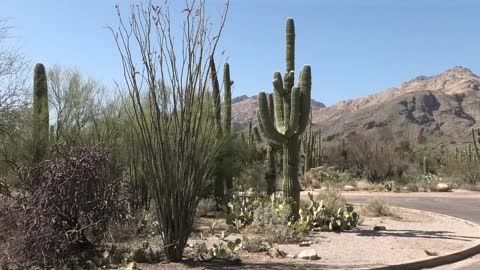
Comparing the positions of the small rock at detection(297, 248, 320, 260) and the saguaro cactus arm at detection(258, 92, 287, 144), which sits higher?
the saguaro cactus arm at detection(258, 92, 287, 144)

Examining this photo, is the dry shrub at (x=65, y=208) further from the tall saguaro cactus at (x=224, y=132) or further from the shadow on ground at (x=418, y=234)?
the tall saguaro cactus at (x=224, y=132)

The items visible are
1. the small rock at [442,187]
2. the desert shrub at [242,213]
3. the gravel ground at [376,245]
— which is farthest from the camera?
the small rock at [442,187]

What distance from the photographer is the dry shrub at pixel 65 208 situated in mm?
8031

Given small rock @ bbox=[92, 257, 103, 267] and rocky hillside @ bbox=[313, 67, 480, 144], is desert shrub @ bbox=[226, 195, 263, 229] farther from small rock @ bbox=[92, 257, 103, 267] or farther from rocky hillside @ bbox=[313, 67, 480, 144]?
rocky hillside @ bbox=[313, 67, 480, 144]

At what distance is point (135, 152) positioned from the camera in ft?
45.3

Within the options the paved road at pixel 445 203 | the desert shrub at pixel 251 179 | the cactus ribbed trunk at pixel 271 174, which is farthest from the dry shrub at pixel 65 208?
the desert shrub at pixel 251 179

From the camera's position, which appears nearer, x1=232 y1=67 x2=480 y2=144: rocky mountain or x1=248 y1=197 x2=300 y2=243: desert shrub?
x1=248 y1=197 x2=300 y2=243: desert shrub

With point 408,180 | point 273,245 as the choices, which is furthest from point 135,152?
point 408,180

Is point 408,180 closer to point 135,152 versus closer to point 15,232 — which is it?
point 135,152

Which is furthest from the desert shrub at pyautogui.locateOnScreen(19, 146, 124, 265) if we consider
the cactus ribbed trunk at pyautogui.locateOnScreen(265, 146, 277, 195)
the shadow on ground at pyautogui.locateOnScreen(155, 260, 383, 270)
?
the cactus ribbed trunk at pyautogui.locateOnScreen(265, 146, 277, 195)

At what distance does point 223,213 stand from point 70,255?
9240 mm

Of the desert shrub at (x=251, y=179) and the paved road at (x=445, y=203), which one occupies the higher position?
the desert shrub at (x=251, y=179)

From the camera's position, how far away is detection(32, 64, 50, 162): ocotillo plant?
1902cm

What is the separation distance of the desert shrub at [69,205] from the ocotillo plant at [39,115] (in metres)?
10.1
